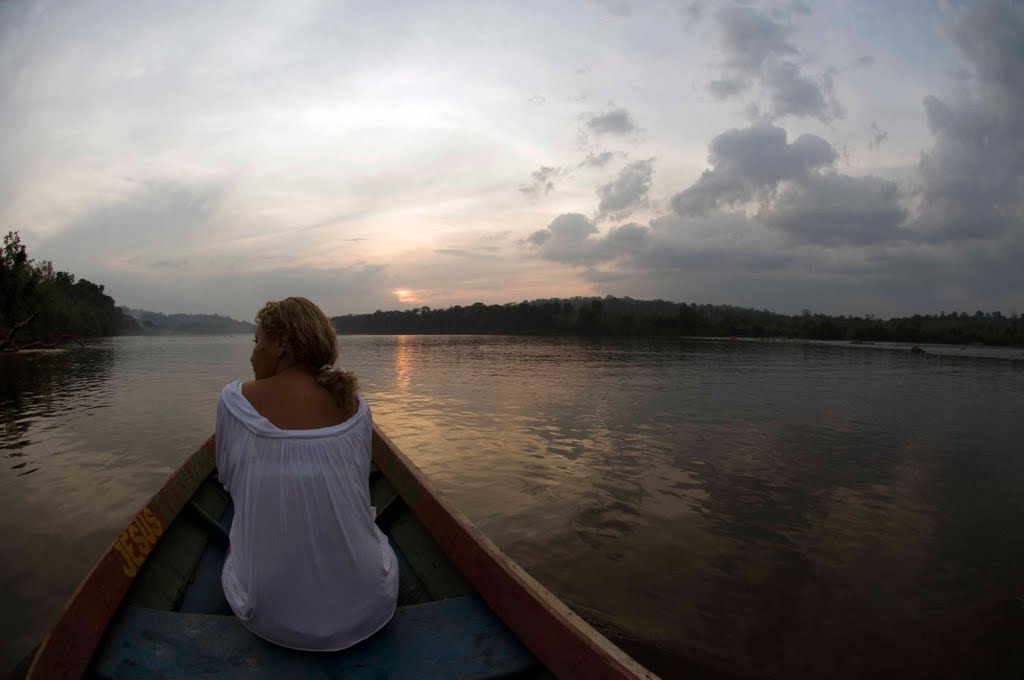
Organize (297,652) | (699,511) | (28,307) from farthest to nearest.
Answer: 1. (28,307)
2. (699,511)
3. (297,652)

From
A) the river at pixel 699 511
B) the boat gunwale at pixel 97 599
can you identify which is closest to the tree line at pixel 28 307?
the river at pixel 699 511

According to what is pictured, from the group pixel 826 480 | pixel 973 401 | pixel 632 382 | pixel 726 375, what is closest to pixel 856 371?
pixel 726 375

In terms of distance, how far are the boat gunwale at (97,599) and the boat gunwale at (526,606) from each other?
2.05 m

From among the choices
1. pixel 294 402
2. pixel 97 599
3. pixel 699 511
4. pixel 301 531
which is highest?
pixel 294 402

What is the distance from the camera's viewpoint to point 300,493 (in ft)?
8.57

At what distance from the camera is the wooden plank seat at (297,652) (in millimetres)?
2779

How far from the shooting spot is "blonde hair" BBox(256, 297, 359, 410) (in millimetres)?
2859

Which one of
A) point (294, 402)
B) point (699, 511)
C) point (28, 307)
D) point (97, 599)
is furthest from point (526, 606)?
point (28, 307)

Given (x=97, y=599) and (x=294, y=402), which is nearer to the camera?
(x=294, y=402)

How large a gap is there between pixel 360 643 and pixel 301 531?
856 millimetres

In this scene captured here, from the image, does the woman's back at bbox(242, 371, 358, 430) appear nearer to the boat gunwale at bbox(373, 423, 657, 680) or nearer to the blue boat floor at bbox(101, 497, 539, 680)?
the blue boat floor at bbox(101, 497, 539, 680)

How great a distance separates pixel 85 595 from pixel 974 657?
7071 millimetres

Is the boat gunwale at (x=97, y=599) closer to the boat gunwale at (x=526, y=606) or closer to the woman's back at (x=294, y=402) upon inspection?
the woman's back at (x=294, y=402)

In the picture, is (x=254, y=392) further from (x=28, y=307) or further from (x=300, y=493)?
(x=28, y=307)
